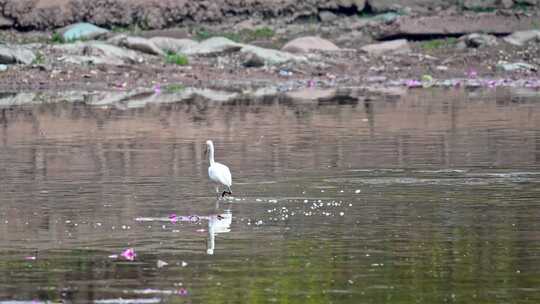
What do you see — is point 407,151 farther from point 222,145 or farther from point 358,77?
point 358,77

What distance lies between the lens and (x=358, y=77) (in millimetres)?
36969

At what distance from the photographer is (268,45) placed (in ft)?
135

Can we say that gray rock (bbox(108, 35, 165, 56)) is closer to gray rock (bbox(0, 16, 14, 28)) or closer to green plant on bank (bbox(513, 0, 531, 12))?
gray rock (bbox(0, 16, 14, 28))

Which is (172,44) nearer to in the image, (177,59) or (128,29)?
(177,59)

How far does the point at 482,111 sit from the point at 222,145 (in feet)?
23.3

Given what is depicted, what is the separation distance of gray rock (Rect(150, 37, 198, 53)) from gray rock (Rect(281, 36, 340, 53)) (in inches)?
99.2

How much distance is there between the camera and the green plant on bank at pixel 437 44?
40.4m

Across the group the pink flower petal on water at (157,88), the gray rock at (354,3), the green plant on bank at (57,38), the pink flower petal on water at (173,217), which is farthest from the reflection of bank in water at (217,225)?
the gray rock at (354,3)

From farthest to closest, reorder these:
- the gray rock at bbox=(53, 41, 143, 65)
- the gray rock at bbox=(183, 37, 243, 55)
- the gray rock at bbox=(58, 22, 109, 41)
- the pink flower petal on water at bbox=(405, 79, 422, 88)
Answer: the gray rock at bbox=(58, 22, 109, 41) → the gray rock at bbox=(183, 37, 243, 55) → the gray rock at bbox=(53, 41, 143, 65) → the pink flower petal on water at bbox=(405, 79, 422, 88)

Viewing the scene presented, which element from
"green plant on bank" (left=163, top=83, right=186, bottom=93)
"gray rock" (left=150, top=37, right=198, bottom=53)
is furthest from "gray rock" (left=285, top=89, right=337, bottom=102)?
"gray rock" (left=150, top=37, right=198, bottom=53)

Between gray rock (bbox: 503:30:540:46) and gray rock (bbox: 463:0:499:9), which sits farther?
gray rock (bbox: 463:0:499:9)

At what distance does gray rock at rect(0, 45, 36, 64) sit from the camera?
3600 cm

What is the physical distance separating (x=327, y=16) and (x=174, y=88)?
10404 mm

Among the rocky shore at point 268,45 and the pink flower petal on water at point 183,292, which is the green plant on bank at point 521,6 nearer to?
the rocky shore at point 268,45
